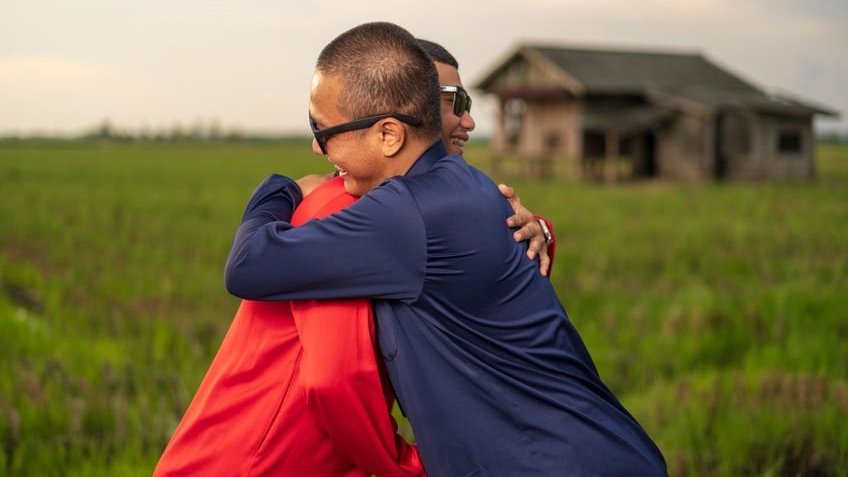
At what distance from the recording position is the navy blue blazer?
5.27ft

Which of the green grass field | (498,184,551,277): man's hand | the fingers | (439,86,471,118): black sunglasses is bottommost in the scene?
the green grass field

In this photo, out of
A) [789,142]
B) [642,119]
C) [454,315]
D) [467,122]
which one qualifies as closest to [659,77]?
[642,119]

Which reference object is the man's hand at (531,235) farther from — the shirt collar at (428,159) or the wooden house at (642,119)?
the wooden house at (642,119)

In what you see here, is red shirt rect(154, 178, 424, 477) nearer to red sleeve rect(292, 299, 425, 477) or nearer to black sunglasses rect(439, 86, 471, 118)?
red sleeve rect(292, 299, 425, 477)

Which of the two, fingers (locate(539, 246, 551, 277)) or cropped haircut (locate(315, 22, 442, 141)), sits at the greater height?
cropped haircut (locate(315, 22, 442, 141))

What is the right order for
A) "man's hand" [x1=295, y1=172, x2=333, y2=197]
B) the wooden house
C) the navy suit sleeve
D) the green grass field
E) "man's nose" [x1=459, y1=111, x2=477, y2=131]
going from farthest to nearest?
1. the wooden house
2. the green grass field
3. "man's nose" [x1=459, y1=111, x2=477, y2=131]
4. "man's hand" [x1=295, y1=172, x2=333, y2=197]
5. the navy suit sleeve

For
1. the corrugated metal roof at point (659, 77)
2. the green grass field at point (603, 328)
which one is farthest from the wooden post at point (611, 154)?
the green grass field at point (603, 328)

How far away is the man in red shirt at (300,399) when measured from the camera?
5.32 feet

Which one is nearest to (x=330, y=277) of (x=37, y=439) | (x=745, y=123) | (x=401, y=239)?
(x=401, y=239)

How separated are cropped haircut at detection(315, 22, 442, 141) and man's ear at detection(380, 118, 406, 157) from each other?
0.07ft

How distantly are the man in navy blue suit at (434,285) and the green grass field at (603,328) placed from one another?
213 centimetres

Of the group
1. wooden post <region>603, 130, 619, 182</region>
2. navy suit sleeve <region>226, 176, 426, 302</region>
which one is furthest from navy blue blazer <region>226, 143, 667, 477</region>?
Result: wooden post <region>603, 130, 619, 182</region>

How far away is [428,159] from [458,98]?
1.39 feet

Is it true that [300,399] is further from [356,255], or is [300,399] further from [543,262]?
[543,262]
